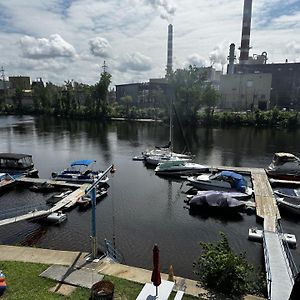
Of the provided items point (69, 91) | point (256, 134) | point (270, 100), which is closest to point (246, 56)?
point (270, 100)

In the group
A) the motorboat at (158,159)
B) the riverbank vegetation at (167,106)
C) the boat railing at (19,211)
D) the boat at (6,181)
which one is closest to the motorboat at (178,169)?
the motorboat at (158,159)

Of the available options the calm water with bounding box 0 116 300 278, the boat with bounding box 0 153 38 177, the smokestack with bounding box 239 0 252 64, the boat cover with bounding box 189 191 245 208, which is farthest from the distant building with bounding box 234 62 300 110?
the boat with bounding box 0 153 38 177

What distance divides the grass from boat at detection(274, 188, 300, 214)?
1711 centimetres

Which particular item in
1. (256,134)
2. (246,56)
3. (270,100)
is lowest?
(256,134)

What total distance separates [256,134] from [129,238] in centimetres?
6560

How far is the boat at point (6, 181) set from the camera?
3262cm

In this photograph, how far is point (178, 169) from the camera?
38906 millimetres

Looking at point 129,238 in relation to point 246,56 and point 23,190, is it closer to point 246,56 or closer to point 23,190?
point 23,190

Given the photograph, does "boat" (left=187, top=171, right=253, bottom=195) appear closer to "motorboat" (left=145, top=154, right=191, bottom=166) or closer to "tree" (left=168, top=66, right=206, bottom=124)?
"motorboat" (left=145, top=154, right=191, bottom=166)

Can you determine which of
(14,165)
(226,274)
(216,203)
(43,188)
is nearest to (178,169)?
(216,203)

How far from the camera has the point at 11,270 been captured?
1419cm

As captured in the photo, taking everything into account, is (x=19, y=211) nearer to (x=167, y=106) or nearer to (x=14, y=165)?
(x=14, y=165)

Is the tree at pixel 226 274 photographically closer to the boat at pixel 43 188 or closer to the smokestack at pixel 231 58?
the boat at pixel 43 188

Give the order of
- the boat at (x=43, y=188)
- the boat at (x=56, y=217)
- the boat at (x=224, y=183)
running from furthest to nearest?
the boat at (x=43, y=188)
the boat at (x=224, y=183)
the boat at (x=56, y=217)
